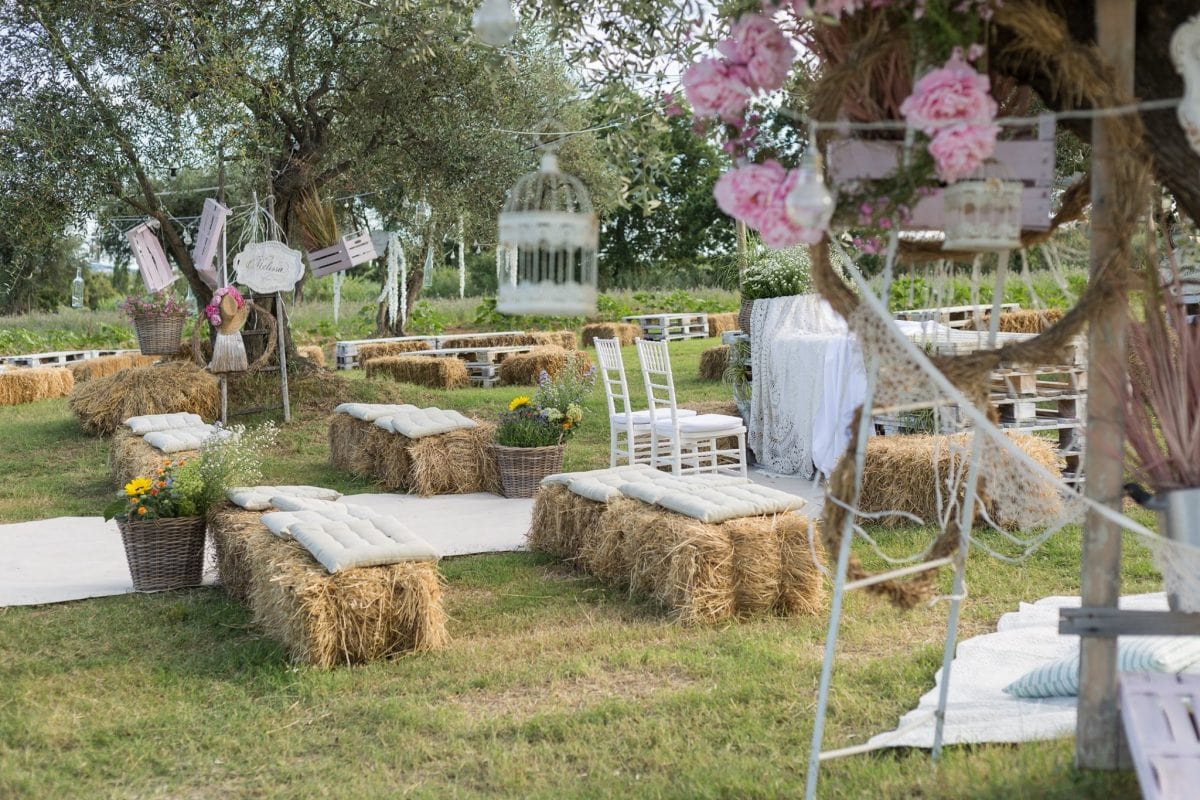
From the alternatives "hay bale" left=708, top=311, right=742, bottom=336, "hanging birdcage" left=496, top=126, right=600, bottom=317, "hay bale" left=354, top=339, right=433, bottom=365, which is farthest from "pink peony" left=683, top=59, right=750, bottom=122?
"hay bale" left=708, top=311, right=742, bottom=336

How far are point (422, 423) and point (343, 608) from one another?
3519 millimetres

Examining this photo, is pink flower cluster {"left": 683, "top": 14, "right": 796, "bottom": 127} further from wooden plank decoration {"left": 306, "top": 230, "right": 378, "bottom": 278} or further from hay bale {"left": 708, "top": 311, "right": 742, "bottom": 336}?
hay bale {"left": 708, "top": 311, "right": 742, "bottom": 336}

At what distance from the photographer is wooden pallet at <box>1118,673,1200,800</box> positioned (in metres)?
2.09

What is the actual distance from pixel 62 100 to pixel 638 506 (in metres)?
6.03

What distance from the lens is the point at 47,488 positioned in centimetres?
768

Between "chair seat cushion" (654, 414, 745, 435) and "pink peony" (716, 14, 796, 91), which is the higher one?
"pink peony" (716, 14, 796, 91)

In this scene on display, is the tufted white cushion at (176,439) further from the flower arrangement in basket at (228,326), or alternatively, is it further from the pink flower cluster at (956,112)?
the pink flower cluster at (956,112)

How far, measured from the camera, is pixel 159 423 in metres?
7.53

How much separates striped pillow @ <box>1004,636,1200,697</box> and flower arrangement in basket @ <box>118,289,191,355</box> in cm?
780

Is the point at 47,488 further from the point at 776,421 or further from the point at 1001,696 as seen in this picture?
the point at 1001,696

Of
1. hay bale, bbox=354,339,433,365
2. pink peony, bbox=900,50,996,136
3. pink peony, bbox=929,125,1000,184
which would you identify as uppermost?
pink peony, bbox=900,50,996,136

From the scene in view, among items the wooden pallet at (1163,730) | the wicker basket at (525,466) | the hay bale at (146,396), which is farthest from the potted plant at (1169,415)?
the hay bale at (146,396)

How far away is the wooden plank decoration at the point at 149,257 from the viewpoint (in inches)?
349

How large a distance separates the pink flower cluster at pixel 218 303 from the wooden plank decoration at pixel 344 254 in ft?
2.29
